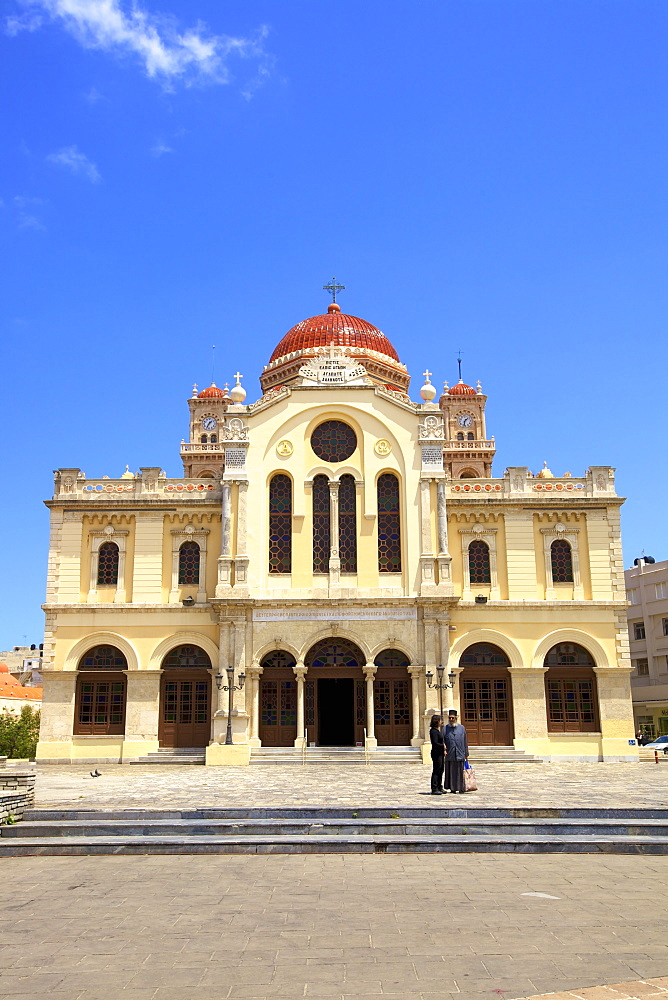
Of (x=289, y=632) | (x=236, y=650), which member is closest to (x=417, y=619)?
(x=289, y=632)

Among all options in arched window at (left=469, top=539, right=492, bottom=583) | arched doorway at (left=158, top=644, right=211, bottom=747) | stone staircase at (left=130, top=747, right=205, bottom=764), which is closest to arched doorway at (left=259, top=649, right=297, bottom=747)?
arched doorway at (left=158, top=644, right=211, bottom=747)

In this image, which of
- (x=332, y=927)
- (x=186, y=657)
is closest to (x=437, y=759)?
(x=332, y=927)

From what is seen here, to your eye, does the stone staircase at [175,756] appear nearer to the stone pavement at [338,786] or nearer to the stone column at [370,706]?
the stone pavement at [338,786]

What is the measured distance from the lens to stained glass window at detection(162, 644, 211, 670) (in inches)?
1182

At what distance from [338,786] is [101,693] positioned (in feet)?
43.3

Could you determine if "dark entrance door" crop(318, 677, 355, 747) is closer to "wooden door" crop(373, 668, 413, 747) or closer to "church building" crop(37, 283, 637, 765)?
"church building" crop(37, 283, 637, 765)

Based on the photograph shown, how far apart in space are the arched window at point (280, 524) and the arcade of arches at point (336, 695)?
9.66 feet

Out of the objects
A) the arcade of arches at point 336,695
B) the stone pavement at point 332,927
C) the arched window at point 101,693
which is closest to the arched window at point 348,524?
the arcade of arches at point 336,695

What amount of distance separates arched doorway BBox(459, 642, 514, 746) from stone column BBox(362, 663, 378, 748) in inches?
122

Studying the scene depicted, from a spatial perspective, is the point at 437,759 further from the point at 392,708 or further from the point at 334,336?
the point at 334,336

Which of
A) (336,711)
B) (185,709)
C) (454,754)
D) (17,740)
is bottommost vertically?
(17,740)

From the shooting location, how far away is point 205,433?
47.2m

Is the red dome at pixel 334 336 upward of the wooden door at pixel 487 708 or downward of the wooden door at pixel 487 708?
upward

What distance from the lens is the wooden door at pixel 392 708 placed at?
28.7 meters
